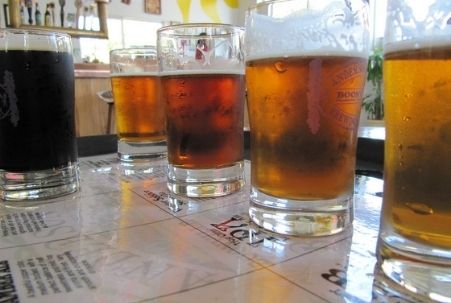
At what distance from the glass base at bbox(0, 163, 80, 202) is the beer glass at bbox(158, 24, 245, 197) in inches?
7.9

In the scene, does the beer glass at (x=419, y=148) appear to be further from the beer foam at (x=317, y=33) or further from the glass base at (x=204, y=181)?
the glass base at (x=204, y=181)

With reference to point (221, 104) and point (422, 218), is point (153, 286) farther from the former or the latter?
point (221, 104)

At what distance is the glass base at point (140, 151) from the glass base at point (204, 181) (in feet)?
1.19

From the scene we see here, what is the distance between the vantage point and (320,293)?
390 mm

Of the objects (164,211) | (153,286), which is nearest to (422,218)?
(153,286)

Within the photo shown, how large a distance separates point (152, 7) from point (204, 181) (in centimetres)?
584

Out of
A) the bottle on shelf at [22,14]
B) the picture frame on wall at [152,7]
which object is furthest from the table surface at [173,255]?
the picture frame on wall at [152,7]

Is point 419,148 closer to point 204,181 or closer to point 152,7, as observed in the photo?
point 204,181

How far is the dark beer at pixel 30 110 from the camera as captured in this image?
74cm

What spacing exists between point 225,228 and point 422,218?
26 centimetres

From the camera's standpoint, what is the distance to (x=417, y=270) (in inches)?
15.1

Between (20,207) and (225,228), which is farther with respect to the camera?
(20,207)

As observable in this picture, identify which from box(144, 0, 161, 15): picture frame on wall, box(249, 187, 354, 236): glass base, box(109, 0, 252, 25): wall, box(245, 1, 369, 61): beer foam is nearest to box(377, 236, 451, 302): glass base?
box(249, 187, 354, 236): glass base

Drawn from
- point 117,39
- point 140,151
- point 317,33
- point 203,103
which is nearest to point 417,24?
point 317,33
